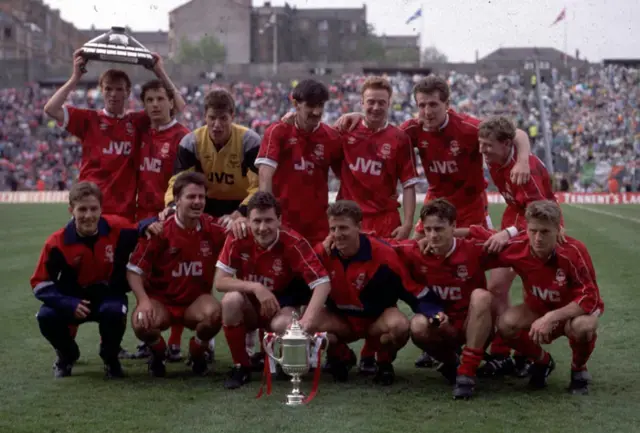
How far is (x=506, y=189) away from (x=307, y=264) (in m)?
1.46

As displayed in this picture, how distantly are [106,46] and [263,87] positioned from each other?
38090mm

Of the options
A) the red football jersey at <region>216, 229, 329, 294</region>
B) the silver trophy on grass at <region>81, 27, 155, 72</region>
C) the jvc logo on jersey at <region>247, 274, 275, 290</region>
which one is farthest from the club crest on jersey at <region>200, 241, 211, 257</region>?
the silver trophy on grass at <region>81, 27, 155, 72</region>

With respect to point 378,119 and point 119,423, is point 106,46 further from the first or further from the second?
point 119,423

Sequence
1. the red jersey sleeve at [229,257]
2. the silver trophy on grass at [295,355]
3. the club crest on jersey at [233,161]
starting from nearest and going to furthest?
the silver trophy on grass at [295,355] < the red jersey sleeve at [229,257] < the club crest on jersey at [233,161]

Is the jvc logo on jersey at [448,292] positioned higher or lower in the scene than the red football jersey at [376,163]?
lower

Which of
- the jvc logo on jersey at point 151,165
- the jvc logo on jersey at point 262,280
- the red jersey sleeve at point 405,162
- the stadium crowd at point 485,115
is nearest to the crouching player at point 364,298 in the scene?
the jvc logo on jersey at point 262,280

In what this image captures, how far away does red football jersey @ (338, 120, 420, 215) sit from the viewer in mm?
6477

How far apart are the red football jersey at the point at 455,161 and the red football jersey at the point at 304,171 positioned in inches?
23.4

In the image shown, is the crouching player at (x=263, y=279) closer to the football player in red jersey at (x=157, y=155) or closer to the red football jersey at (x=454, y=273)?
the red football jersey at (x=454, y=273)

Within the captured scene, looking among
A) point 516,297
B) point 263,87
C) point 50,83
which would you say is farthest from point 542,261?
point 50,83

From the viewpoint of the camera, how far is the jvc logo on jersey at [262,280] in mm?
5938

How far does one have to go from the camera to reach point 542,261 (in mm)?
5559

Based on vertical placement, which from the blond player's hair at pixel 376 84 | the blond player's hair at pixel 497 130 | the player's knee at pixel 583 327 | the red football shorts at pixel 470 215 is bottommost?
the player's knee at pixel 583 327

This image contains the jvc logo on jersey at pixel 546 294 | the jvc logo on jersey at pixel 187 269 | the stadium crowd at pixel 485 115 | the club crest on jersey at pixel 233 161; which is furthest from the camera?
the stadium crowd at pixel 485 115
